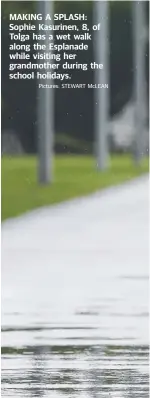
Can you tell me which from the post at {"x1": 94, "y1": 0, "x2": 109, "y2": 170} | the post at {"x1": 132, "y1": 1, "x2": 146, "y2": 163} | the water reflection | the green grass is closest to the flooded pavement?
the water reflection

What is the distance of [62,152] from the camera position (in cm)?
8169

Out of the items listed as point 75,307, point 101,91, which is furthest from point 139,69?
point 75,307

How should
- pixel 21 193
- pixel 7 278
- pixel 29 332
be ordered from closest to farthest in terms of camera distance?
pixel 29 332 < pixel 7 278 < pixel 21 193

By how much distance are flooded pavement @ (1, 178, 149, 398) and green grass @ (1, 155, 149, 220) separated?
454cm

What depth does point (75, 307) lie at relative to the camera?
16.0 metres

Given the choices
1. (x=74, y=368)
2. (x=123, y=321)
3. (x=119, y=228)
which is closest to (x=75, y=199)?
(x=119, y=228)

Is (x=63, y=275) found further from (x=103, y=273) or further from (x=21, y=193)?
(x=21, y=193)

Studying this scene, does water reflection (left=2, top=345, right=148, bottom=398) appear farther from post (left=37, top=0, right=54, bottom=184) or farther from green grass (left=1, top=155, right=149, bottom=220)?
post (left=37, top=0, right=54, bottom=184)

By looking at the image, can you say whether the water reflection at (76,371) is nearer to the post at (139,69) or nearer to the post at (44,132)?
the post at (44,132)

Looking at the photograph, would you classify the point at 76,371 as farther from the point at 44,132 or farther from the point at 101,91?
the point at 101,91

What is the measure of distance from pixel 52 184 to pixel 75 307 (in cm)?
2810

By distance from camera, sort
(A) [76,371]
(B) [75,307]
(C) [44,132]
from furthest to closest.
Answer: (C) [44,132], (B) [75,307], (A) [76,371]

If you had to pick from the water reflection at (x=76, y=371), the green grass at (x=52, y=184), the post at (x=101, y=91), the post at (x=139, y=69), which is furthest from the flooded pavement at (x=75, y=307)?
the post at (x=139, y=69)

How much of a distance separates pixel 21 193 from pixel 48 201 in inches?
153
